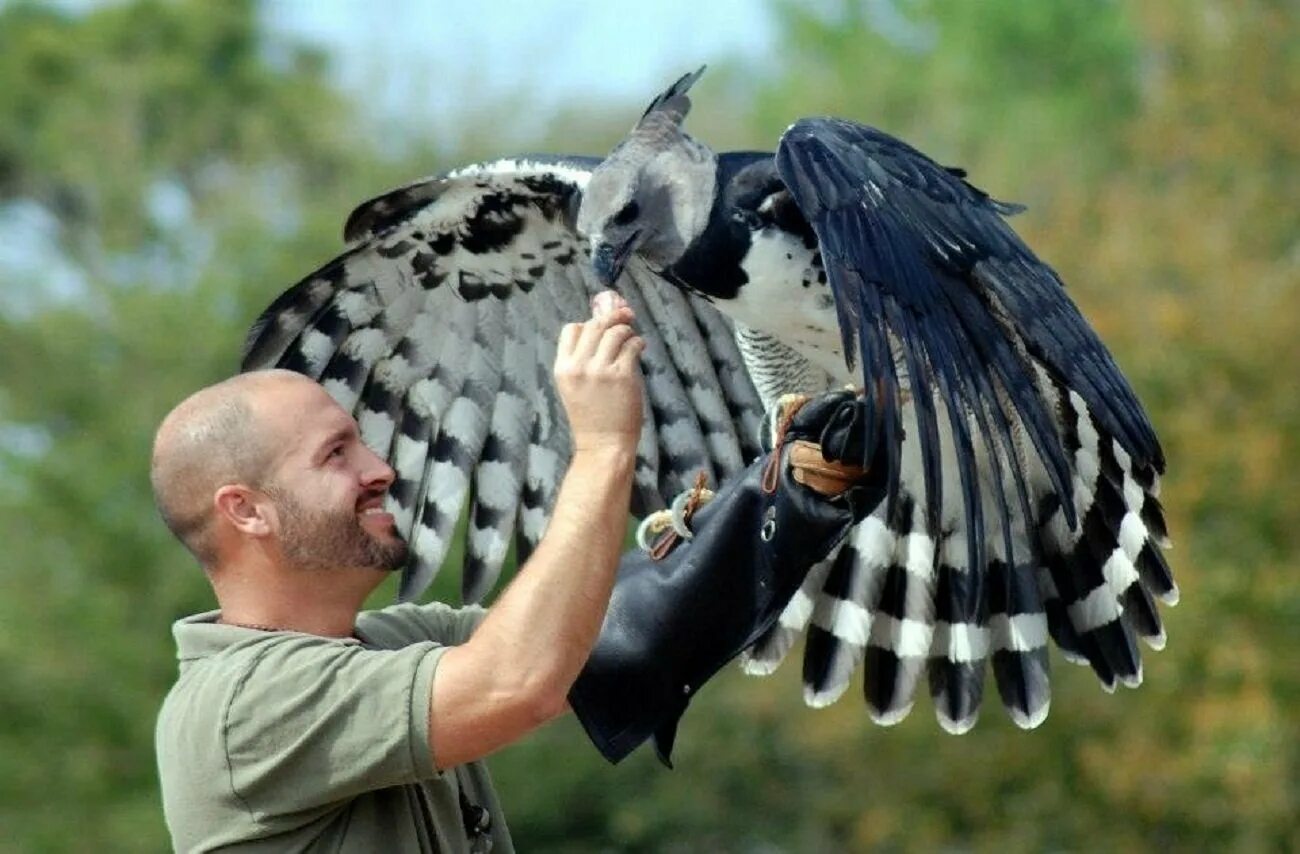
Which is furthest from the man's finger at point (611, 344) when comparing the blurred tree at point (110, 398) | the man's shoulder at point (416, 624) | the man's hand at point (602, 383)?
the blurred tree at point (110, 398)

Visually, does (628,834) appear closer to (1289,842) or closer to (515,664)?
(1289,842)

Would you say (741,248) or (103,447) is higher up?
(103,447)

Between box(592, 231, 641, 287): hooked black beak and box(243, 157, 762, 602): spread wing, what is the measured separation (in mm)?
355

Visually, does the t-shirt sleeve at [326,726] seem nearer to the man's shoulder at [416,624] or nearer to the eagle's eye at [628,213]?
the man's shoulder at [416,624]

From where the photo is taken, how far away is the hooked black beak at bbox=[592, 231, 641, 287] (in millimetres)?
5371

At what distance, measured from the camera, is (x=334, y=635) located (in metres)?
3.85

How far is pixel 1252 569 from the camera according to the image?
17.5 metres

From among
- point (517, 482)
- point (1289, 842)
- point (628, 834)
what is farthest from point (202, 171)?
point (517, 482)

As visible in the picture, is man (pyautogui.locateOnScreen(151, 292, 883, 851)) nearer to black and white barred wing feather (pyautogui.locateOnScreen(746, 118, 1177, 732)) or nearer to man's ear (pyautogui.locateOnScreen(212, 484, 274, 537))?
man's ear (pyautogui.locateOnScreen(212, 484, 274, 537))

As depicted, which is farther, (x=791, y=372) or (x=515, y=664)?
(x=791, y=372)

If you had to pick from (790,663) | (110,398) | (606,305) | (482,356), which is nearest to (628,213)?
(482,356)

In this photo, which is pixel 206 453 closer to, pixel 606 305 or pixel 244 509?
pixel 244 509

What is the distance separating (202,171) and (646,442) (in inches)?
914

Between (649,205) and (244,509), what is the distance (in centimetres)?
182
